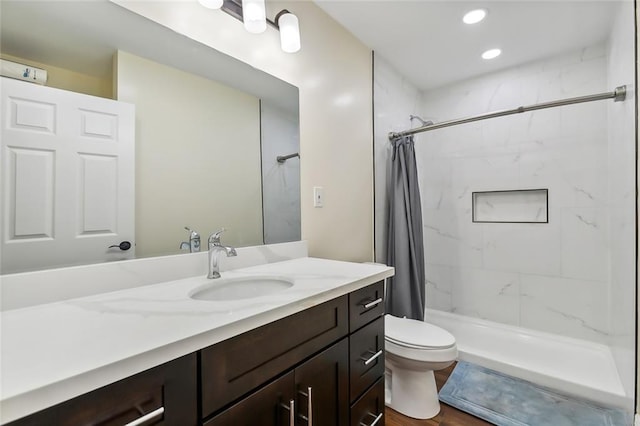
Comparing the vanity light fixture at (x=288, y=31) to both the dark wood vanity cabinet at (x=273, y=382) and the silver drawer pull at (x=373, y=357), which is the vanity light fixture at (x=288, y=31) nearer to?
the dark wood vanity cabinet at (x=273, y=382)

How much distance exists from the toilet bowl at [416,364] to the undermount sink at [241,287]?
85 centimetres

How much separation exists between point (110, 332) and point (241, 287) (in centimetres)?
54

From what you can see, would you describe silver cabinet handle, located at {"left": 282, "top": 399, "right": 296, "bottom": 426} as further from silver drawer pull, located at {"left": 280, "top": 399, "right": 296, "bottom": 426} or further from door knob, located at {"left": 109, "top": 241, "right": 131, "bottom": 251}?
door knob, located at {"left": 109, "top": 241, "right": 131, "bottom": 251}

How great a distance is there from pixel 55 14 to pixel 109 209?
0.61 metres

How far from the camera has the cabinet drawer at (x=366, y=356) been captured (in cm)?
102

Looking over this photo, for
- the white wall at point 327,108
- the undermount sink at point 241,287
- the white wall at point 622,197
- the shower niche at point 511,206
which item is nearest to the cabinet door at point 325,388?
the undermount sink at point 241,287

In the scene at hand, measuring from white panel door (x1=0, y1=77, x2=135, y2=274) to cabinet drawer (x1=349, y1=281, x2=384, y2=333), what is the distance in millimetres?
792

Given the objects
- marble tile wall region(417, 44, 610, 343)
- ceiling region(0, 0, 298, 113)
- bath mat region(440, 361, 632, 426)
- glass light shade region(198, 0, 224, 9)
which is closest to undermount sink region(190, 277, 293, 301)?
ceiling region(0, 0, 298, 113)

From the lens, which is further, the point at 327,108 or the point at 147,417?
the point at 327,108

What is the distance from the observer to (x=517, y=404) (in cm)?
163

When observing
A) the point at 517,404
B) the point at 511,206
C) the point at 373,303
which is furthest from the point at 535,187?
the point at 373,303

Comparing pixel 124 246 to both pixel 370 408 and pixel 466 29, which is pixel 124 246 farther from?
pixel 466 29

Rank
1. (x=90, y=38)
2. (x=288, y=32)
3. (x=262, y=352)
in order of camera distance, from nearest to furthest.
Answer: (x=262, y=352)
(x=90, y=38)
(x=288, y=32)

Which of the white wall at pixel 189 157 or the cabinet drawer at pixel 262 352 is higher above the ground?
the white wall at pixel 189 157
